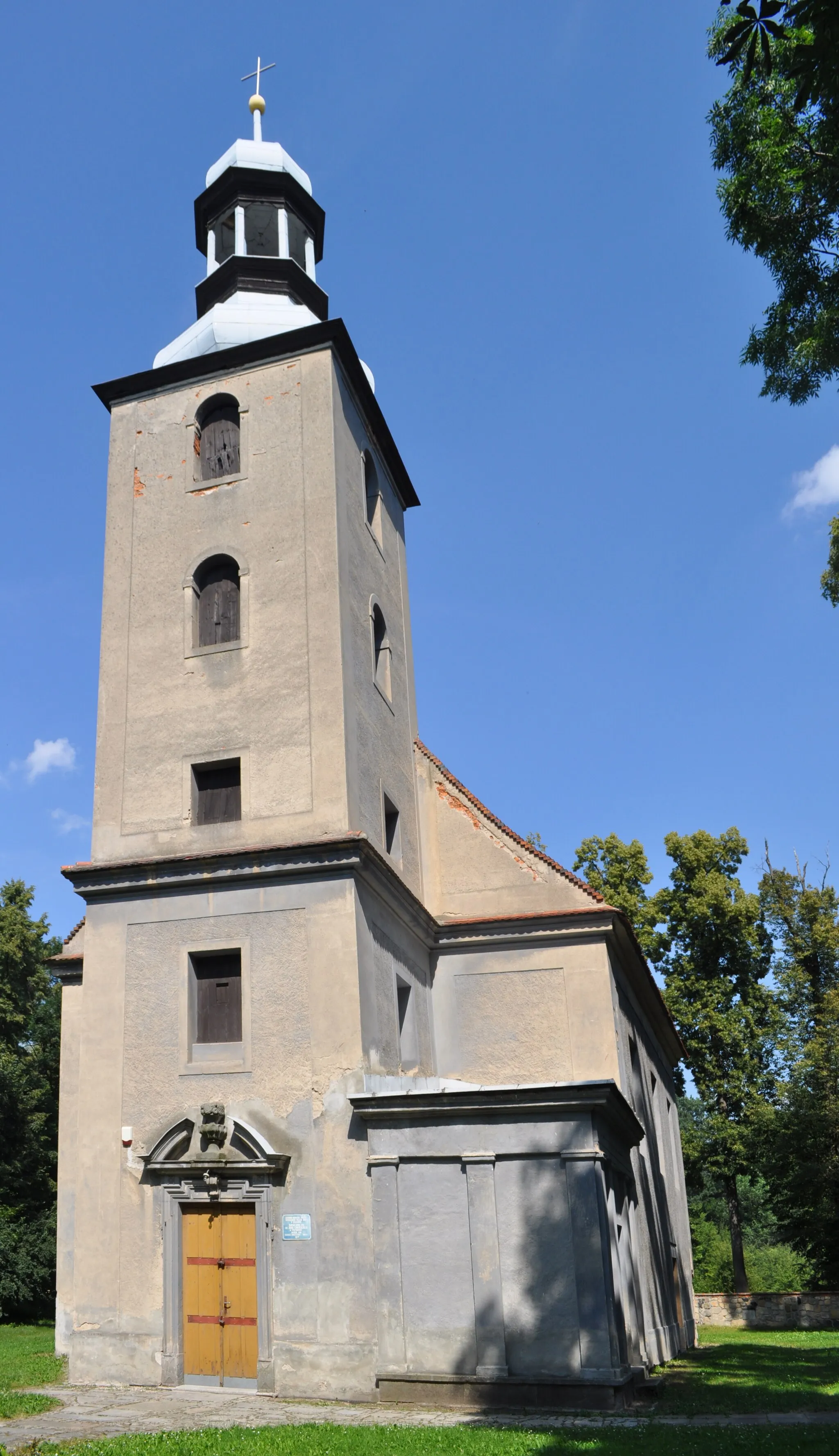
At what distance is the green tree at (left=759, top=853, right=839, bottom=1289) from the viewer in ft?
105

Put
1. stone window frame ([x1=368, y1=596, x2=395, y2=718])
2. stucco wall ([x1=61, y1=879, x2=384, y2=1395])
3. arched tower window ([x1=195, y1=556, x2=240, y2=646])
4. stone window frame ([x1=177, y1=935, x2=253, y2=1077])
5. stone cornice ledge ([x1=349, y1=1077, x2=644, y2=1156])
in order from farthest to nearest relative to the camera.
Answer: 1. stone window frame ([x1=368, y1=596, x2=395, y2=718])
2. arched tower window ([x1=195, y1=556, x2=240, y2=646])
3. stone window frame ([x1=177, y1=935, x2=253, y2=1077])
4. stucco wall ([x1=61, y1=879, x2=384, y2=1395])
5. stone cornice ledge ([x1=349, y1=1077, x2=644, y2=1156])

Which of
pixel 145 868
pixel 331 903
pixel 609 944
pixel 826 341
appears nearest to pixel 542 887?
pixel 609 944

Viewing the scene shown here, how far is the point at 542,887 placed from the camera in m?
20.5

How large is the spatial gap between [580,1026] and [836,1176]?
17086mm

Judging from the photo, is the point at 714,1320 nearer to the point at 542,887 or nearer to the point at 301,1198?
the point at 542,887

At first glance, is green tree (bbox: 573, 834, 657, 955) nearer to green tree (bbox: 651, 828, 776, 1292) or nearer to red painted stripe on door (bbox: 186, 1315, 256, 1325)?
green tree (bbox: 651, 828, 776, 1292)

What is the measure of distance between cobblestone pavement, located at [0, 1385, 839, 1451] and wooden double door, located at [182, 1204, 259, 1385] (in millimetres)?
385

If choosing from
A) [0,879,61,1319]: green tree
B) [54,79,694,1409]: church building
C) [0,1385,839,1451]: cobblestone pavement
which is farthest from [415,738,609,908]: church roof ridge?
[0,879,61,1319]: green tree

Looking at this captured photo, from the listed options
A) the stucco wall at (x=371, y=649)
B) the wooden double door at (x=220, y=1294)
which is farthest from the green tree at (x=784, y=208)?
the wooden double door at (x=220, y=1294)

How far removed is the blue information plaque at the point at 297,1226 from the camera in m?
14.4

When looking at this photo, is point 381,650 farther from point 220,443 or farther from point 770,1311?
point 770,1311

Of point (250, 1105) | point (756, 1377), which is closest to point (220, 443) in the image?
point (250, 1105)

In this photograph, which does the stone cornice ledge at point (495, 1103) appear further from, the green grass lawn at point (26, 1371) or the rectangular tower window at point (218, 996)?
the green grass lawn at point (26, 1371)

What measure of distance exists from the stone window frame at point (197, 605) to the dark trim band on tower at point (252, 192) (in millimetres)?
8544
